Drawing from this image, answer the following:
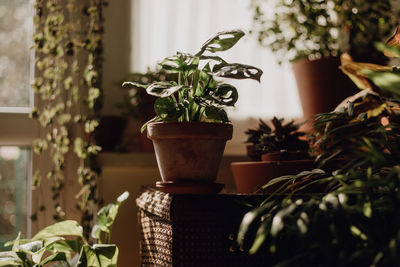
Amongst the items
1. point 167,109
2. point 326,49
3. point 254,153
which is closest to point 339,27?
point 326,49

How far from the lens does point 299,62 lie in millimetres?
1583

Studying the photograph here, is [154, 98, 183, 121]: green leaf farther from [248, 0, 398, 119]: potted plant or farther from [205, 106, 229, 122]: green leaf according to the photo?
[248, 0, 398, 119]: potted plant

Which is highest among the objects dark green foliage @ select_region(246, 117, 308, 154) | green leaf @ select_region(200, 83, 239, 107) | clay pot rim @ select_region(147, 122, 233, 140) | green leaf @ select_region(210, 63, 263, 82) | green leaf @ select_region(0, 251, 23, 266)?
green leaf @ select_region(210, 63, 263, 82)

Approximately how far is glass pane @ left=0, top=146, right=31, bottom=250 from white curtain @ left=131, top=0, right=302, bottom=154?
58 cm

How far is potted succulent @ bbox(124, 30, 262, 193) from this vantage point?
1.07 meters

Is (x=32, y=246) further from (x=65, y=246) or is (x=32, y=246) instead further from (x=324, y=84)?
(x=324, y=84)

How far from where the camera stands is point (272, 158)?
1282mm

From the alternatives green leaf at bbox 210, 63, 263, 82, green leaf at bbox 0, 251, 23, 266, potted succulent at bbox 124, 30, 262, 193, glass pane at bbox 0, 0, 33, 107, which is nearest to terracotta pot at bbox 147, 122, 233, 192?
potted succulent at bbox 124, 30, 262, 193

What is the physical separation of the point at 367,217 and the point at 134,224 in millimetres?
1109

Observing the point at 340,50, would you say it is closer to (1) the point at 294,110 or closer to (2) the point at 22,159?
(1) the point at 294,110

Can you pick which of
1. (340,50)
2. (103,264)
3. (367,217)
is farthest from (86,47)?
(367,217)

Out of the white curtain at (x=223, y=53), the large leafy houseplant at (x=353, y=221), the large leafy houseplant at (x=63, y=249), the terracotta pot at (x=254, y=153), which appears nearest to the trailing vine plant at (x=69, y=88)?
the white curtain at (x=223, y=53)

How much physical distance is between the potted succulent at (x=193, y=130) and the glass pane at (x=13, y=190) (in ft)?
2.95

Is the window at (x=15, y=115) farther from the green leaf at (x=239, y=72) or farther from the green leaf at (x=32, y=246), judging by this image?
the green leaf at (x=239, y=72)
